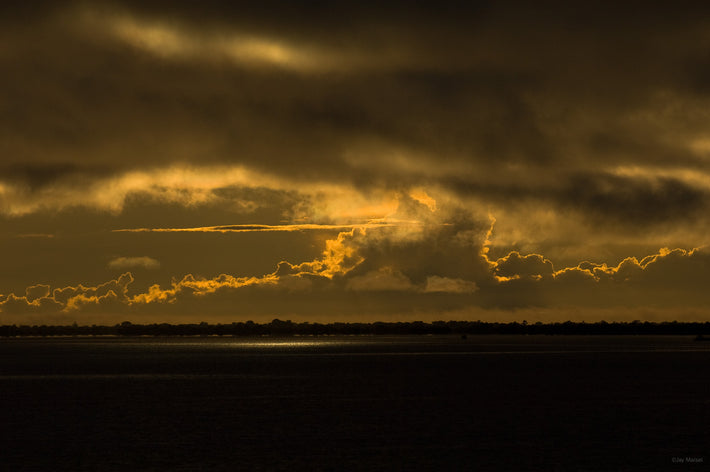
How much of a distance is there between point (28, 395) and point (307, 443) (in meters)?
44.3

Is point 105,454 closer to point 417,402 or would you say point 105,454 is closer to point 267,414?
point 267,414

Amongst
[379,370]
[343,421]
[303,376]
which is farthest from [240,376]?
[343,421]

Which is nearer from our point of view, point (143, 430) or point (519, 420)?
point (143, 430)

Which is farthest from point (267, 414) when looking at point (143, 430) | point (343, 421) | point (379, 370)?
point (379, 370)

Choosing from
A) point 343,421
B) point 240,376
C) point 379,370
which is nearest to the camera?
point 343,421

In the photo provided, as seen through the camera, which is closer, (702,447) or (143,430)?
(702,447)

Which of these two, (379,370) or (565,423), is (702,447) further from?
(379,370)

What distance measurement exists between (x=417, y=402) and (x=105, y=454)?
34.8 meters

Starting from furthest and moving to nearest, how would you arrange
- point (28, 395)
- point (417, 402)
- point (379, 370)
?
point (379, 370)
point (28, 395)
point (417, 402)

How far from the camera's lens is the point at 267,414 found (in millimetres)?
69438

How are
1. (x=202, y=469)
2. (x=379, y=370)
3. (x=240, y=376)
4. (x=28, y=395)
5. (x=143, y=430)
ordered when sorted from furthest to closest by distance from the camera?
(x=379, y=370) → (x=240, y=376) → (x=28, y=395) → (x=143, y=430) → (x=202, y=469)

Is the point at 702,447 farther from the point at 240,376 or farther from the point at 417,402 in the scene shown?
the point at 240,376

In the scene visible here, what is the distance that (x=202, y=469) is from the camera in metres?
44.8

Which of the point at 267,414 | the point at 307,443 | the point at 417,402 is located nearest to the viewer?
the point at 307,443
